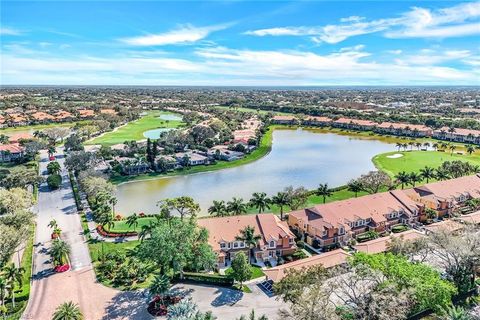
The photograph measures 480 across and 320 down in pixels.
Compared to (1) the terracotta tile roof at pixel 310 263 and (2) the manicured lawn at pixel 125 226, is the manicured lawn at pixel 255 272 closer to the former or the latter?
(1) the terracotta tile roof at pixel 310 263

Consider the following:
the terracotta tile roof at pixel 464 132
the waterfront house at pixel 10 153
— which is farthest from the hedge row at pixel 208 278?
the terracotta tile roof at pixel 464 132

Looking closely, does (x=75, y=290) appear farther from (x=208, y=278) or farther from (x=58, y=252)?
(x=208, y=278)

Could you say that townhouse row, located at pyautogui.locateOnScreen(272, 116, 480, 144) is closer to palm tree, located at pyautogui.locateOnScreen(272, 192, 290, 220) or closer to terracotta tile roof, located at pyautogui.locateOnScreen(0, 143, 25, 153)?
palm tree, located at pyautogui.locateOnScreen(272, 192, 290, 220)

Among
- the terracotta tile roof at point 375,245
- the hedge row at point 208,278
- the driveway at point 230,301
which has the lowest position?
the driveway at point 230,301

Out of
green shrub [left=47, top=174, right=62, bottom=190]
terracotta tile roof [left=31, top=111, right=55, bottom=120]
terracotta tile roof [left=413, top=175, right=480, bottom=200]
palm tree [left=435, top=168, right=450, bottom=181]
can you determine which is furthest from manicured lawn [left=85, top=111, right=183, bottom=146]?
palm tree [left=435, top=168, right=450, bottom=181]

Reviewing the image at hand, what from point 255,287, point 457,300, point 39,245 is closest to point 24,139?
point 39,245

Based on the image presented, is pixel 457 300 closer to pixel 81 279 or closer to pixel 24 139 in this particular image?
pixel 81 279
